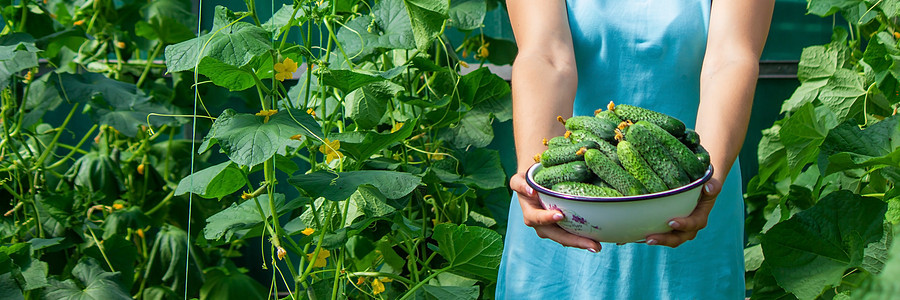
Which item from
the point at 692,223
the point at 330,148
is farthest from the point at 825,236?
the point at 330,148

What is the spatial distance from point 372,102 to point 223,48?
0.48 m

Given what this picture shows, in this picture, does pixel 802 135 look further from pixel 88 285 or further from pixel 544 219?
pixel 88 285

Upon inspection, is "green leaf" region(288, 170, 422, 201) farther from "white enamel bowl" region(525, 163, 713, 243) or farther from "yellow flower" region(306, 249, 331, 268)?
"white enamel bowl" region(525, 163, 713, 243)

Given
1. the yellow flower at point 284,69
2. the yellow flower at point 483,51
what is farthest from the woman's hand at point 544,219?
the yellow flower at point 483,51

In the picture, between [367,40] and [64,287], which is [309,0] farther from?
[64,287]

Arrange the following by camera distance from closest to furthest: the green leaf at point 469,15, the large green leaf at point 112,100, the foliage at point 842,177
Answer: the foliage at point 842,177
the green leaf at point 469,15
the large green leaf at point 112,100

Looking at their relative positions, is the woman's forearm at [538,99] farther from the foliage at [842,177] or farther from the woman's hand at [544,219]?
the foliage at [842,177]

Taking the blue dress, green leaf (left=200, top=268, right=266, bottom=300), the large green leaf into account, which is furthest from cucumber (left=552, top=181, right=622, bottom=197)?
green leaf (left=200, top=268, right=266, bottom=300)

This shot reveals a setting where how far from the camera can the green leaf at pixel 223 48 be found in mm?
1144

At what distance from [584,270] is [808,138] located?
701 millimetres

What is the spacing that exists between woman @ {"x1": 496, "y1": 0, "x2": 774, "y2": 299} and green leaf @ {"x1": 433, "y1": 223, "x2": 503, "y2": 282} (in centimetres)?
27

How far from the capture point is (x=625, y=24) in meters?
1.13

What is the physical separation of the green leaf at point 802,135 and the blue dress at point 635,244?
47cm

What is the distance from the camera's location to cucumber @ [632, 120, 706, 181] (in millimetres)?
854
